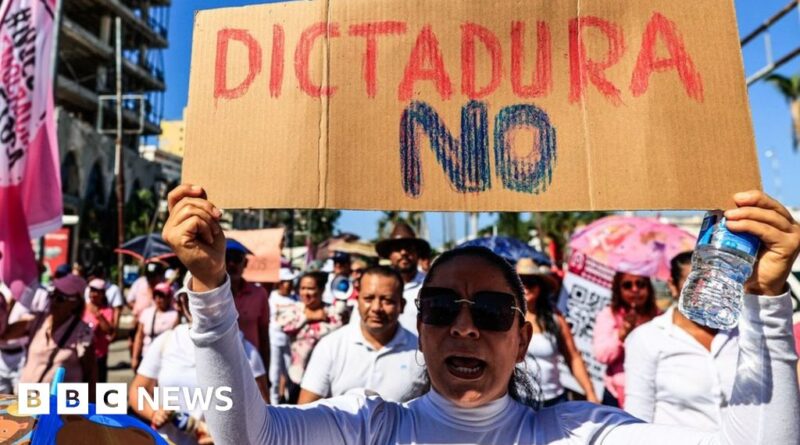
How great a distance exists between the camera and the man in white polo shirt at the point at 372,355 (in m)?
3.39

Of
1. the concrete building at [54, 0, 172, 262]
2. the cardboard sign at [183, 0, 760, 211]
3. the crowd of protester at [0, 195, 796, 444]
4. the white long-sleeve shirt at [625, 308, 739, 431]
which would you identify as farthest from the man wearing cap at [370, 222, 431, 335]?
the concrete building at [54, 0, 172, 262]

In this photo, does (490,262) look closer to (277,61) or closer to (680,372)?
(277,61)

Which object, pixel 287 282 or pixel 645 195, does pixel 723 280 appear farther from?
pixel 287 282

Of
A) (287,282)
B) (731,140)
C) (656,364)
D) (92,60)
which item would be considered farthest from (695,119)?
(92,60)

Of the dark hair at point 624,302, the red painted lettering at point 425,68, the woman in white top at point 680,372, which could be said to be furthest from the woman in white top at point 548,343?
the red painted lettering at point 425,68

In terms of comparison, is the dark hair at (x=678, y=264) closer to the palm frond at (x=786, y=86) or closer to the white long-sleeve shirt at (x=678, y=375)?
the white long-sleeve shirt at (x=678, y=375)

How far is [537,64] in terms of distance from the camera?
1.67m

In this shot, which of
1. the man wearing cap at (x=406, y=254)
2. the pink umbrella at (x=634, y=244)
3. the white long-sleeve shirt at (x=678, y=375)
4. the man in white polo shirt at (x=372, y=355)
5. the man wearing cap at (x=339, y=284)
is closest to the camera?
the white long-sleeve shirt at (x=678, y=375)

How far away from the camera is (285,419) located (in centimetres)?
157

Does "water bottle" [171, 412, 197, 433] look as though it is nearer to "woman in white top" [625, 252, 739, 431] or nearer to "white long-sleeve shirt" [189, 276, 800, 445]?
"white long-sleeve shirt" [189, 276, 800, 445]

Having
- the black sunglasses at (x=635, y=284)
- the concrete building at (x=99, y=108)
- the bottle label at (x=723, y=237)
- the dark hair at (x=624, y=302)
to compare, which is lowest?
the dark hair at (x=624, y=302)

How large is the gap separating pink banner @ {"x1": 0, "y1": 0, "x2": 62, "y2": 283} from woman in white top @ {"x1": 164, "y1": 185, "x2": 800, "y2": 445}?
9.54ft

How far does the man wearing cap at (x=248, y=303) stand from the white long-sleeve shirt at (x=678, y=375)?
2.81m

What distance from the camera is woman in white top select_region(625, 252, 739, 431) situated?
268cm
